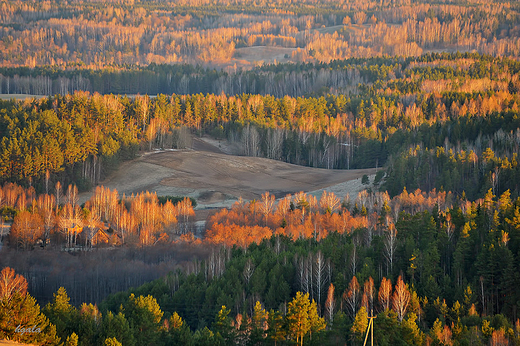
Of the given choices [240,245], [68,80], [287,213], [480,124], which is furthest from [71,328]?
[68,80]

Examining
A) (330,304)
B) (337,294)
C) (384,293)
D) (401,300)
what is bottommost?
(337,294)

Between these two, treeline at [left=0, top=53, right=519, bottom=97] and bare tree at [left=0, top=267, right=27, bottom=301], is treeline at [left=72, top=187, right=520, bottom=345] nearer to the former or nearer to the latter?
bare tree at [left=0, top=267, right=27, bottom=301]

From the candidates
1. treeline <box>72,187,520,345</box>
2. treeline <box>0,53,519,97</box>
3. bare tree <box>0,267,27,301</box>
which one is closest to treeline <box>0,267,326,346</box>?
treeline <box>72,187,520,345</box>

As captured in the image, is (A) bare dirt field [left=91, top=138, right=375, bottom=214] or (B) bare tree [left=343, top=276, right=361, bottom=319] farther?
(A) bare dirt field [left=91, top=138, right=375, bottom=214]

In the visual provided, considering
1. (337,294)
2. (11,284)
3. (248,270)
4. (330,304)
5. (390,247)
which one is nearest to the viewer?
(330,304)

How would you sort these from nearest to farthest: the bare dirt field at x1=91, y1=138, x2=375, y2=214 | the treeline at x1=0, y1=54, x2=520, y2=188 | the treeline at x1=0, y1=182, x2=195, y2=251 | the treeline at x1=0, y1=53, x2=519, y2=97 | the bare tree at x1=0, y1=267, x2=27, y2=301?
the bare tree at x1=0, y1=267, x2=27, y2=301 → the treeline at x1=0, y1=182, x2=195, y2=251 → the bare dirt field at x1=91, y1=138, x2=375, y2=214 → the treeline at x1=0, y1=54, x2=520, y2=188 → the treeline at x1=0, y1=53, x2=519, y2=97

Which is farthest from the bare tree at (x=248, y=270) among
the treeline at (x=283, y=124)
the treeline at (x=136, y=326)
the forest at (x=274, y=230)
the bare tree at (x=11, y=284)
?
the treeline at (x=283, y=124)

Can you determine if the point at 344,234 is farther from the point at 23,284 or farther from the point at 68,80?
the point at 68,80

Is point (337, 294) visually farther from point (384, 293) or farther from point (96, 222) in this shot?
point (96, 222)

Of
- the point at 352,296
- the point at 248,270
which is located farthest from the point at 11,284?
the point at 352,296
